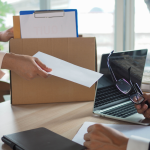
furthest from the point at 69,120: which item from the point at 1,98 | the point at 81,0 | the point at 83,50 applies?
the point at 81,0

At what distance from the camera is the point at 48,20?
1.04 metres

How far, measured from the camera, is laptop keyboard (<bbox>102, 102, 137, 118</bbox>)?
863 mm

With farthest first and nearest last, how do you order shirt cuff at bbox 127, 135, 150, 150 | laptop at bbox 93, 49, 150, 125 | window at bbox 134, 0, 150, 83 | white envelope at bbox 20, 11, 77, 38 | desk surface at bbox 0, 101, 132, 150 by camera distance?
window at bbox 134, 0, 150, 83 < white envelope at bbox 20, 11, 77, 38 < laptop at bbox 93, 49, 150, 125 < desk surface at bbox 0, 101, 132, 150 < shirt cuff at bbox 127, 135, 150, 150

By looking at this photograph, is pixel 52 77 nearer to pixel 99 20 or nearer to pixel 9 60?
pixel 9 60

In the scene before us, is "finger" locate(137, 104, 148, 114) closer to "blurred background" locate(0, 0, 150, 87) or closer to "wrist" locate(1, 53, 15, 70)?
"blurred background" locate(0, 0, 150, 87)

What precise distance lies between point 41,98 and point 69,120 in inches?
11.1

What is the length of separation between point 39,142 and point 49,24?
62 centimetres

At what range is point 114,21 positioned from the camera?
1.76m

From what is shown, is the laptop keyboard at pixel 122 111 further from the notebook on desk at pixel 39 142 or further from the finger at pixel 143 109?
the notebook on desk at pixel 39 142

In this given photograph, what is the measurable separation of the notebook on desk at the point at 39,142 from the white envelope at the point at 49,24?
533 mm

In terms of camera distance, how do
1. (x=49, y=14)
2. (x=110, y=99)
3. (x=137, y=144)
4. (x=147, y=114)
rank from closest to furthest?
(x=137, y=144) → (x=147, y=114) → (x=110, y=99) → (x=49, y=14)

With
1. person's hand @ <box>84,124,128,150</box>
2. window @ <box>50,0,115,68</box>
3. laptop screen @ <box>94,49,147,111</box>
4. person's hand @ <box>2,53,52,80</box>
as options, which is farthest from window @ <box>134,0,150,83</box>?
person's hand @ <box>84,124,128,150</box>

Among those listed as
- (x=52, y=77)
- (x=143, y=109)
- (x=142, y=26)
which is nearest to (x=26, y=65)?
(x=52, y=77)

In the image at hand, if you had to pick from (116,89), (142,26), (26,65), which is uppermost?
(142,26)
